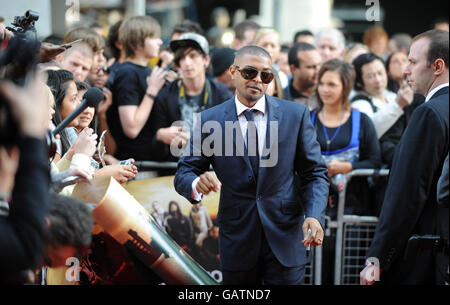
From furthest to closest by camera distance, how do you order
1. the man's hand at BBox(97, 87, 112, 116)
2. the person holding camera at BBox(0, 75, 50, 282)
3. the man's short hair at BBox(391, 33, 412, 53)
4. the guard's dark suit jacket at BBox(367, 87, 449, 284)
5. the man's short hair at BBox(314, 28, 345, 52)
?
the man's short hair at BBox(391, 33, 412, 53)
the man's short hair at BBox(314, 28, 345, 52)
the man's hand at BBox(97, 87, 112, 116)
the guard's dark suit jacket at BBox(367, 87, 449, 284)
the person holding camera at BBox(0, 75, 50, 282)

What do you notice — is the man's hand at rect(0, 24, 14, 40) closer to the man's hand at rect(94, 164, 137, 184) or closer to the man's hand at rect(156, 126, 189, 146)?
the man's hand at rect(94, 164, 137, 184)

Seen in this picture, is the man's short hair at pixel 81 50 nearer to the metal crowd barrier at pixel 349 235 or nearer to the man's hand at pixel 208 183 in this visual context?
the man's hand at pixel 208 183

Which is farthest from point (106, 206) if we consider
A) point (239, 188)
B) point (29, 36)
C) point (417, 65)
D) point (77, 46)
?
point (77, 46)

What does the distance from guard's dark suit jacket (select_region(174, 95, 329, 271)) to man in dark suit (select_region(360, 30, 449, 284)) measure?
1.63ft

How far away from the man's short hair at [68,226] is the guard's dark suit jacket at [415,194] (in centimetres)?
170

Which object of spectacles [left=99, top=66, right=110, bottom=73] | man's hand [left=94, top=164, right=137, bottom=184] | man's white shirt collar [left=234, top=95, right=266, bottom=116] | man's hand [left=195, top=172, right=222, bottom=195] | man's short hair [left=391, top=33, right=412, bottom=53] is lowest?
man's hand [left=195, top=172, right=222, bottom=195]

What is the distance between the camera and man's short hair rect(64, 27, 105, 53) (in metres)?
5.65

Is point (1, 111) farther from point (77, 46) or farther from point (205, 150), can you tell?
point (77, 46)

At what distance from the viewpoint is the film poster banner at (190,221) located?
5406mm

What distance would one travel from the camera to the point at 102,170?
3521mm

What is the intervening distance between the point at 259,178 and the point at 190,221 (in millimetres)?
1729

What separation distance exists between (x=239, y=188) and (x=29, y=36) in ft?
5.37

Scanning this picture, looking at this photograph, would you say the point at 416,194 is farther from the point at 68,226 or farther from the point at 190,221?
the point at 190,221

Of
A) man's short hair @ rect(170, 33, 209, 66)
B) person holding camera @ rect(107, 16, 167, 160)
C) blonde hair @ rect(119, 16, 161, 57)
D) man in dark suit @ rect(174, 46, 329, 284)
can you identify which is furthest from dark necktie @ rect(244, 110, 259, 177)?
blonde hair @ rect(119, 16, 161, 57)
